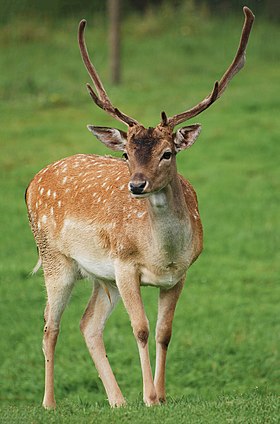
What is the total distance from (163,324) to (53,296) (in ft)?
3.15

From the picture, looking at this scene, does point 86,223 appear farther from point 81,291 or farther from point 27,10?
point 27,10

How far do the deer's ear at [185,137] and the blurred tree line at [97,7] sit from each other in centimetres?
1782

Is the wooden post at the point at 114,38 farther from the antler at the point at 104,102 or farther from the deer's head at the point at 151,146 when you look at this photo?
the deer's head at the point at 151,146

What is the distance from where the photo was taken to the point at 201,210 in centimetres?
1470

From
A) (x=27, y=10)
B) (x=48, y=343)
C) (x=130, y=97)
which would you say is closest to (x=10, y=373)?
(x=48, y=343)

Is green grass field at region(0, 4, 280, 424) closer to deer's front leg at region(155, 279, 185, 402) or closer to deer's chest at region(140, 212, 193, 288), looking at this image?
deer's front leg at region(155, 279, 185, 402)

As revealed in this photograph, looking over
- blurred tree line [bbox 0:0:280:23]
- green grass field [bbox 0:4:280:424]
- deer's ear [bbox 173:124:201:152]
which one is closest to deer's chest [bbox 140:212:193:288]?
deer's ear [bbox 173:124:201:152]

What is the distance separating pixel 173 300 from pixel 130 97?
42.9 feet

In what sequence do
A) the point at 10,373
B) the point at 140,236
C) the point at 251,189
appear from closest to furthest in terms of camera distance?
the point at 140,236 < the point at 10,373 < the point at 251,189

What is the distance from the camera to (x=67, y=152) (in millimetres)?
17359

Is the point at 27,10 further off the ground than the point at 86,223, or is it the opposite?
the point at 86,223

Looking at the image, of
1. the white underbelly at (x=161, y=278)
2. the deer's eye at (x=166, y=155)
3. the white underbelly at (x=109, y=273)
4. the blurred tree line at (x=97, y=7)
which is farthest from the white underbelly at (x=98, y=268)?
the blurred tree line at (x=97, y=7)

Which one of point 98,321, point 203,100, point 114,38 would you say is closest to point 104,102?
point 203,100

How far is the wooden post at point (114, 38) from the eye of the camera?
66.1 ft
